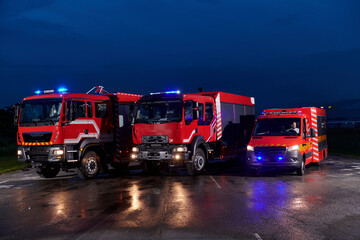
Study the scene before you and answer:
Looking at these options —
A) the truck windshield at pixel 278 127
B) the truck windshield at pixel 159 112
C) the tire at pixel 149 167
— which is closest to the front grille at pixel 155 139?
the truck windshield at pixel 159 112

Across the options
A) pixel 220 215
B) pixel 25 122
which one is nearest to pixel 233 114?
pixel 25 122

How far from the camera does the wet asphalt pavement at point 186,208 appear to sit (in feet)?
22.5

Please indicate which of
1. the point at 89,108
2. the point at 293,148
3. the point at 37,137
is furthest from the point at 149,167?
the point at 293,148

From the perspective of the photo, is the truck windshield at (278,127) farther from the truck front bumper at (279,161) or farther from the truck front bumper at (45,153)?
the truck front bumper at (45,153)

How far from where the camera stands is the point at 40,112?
1441cm

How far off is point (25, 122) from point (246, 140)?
34.6 feet

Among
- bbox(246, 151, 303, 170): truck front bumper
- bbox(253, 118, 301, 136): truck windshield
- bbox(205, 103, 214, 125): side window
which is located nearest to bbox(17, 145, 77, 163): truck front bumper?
bbox(205, 103, 214, 125): side window

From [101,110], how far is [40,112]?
7.81ft

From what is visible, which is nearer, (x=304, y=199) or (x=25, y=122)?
(x=304, y=199)

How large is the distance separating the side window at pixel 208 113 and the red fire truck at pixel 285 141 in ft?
6.02

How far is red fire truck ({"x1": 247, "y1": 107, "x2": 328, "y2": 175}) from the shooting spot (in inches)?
567

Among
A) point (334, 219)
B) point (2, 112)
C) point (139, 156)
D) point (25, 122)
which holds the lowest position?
point (334, 219)

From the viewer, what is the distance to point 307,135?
15641 millimetres

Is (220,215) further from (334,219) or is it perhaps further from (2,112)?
(2,112)
